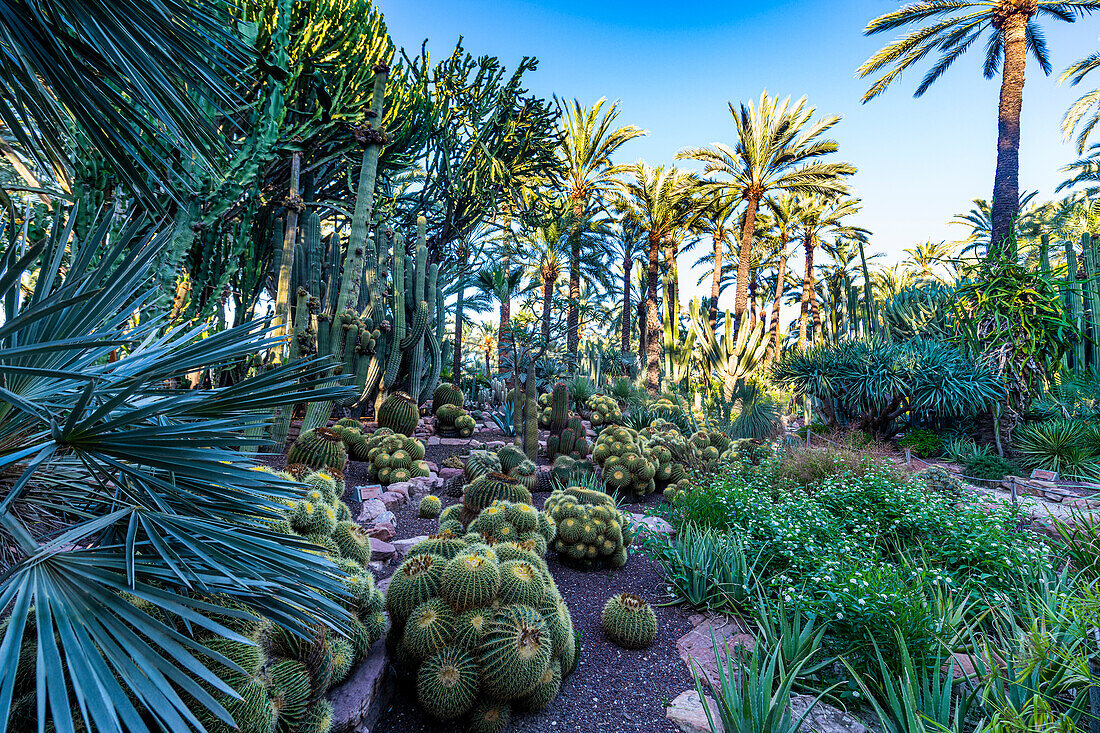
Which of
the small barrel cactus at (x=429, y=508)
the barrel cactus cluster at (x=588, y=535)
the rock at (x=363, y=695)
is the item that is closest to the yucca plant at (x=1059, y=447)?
the barrel cactus cluster at (x=588, y=535)

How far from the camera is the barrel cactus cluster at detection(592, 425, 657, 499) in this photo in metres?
5.91

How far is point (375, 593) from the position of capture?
93.4 inches

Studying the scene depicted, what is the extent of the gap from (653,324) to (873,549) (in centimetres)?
1627

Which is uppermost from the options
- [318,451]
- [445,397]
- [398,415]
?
[445,397]

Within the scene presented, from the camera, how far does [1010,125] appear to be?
400 inches

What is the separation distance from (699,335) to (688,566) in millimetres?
10756

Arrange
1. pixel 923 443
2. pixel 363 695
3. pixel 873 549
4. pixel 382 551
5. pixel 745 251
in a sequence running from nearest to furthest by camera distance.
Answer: pixel 363 695 → pixel 873 549 → pixel 382 551 → pixel 923 443 → pixel 745 251

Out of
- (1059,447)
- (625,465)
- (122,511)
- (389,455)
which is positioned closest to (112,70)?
(122,511)

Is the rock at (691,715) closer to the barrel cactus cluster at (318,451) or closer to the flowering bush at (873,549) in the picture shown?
the flowering bush at (873,549)

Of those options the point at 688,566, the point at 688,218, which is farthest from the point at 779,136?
the point at 688,566

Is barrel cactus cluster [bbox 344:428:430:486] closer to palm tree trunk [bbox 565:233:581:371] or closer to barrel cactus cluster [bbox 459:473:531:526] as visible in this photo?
barrel cactus cluster [bbox 459:473:531:526]

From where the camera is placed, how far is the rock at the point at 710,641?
109 inches

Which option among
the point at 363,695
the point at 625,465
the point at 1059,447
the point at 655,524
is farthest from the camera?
the point at 1059,447

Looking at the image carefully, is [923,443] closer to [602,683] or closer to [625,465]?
[625,465]
